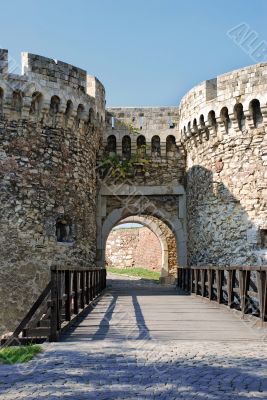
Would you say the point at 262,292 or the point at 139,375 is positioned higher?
the point at 262,292

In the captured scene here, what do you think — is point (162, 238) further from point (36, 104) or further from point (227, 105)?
point (36, 104)

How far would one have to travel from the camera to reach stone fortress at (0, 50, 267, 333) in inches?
372

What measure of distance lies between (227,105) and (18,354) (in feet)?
26.7

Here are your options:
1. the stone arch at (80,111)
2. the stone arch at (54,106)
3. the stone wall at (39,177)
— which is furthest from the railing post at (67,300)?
the stone arch at (80,111)

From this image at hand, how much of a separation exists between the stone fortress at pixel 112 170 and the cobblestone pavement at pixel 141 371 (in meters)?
5.16

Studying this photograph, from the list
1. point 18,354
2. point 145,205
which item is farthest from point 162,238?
point 18,354

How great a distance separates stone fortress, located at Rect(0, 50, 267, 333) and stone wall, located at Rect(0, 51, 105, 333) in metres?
0.02

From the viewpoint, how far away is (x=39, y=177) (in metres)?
9.72

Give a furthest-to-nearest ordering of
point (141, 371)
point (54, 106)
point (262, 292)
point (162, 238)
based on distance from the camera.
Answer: point (162, 238), point (54, 106), point (262, 292), point (141, 371)

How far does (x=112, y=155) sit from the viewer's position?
41.8 ft

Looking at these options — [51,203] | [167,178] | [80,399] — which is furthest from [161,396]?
[167,178]

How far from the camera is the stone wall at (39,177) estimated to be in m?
9.25

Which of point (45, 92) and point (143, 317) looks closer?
point (143, 317)

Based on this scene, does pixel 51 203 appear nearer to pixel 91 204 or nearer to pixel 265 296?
pixel 91 204
